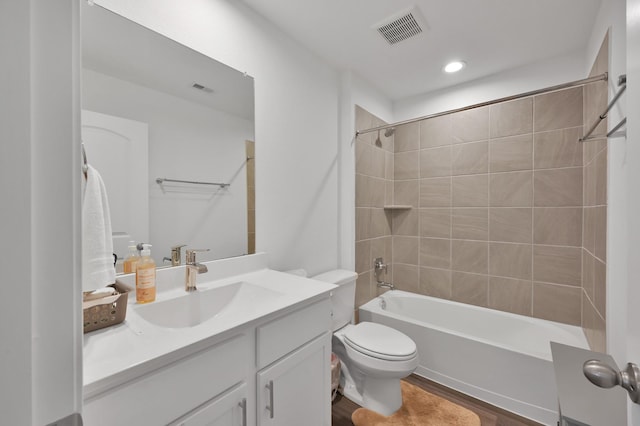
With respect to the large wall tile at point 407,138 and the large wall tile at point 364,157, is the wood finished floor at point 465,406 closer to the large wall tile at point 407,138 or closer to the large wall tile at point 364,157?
the large wall tile at point 364,157

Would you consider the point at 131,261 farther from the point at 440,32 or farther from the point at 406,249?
the point at 406,249

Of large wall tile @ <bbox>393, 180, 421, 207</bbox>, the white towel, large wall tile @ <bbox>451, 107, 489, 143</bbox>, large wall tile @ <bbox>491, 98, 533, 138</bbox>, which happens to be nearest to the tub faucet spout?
large wall tile @ <bbox>393, 180, 421, 207</bbox>

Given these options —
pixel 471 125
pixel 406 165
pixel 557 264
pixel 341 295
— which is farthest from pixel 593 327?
pixel 406 165

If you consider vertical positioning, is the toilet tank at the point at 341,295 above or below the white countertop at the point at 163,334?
below

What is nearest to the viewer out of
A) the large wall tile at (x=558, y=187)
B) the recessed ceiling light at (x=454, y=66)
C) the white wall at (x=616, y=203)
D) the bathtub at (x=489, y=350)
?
the white wall at (x=616, y=203)

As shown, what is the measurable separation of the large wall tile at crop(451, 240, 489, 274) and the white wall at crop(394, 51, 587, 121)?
4.06 feet

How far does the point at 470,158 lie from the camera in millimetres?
2381

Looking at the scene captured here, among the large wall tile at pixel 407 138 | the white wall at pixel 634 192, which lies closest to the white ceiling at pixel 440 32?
the large wall tile at pixel 407 138

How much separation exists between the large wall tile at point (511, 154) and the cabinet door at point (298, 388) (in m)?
1.99

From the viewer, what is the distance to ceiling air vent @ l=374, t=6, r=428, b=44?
1581mm

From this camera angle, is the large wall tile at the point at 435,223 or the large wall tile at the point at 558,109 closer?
the large wall tile at the point at 558,109

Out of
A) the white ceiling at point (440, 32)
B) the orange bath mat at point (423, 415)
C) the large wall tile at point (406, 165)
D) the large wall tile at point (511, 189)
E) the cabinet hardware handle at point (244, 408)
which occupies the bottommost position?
the orange bath mat at point (423, 415)

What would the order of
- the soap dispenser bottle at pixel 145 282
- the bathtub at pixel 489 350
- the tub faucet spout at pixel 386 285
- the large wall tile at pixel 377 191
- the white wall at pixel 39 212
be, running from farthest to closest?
1. the tub faucet spout at pixel 386 285
2. the large wall tile at pixel 377 191
3. the bathtub at pixel 489 350
4. the soap dispenser bottle at pixel 145 282
5. the white wall at pixel 39 212

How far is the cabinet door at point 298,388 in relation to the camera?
983 mm
